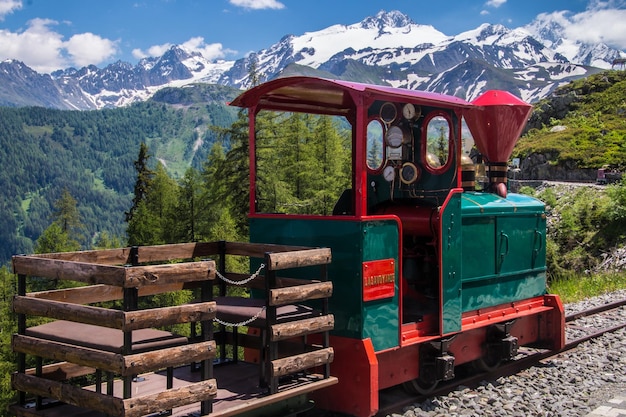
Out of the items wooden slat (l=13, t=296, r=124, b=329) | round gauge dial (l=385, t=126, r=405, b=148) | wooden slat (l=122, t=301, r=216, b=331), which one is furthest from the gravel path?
wooden slat (l=13, t=296, r=124, b=329)

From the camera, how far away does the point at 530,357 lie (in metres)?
9.18

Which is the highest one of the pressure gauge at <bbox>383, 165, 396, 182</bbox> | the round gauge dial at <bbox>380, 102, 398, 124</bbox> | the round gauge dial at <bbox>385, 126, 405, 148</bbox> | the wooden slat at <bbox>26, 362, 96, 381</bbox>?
the round gauge dial at <bbox>380, 102, 398, 124</bbox>

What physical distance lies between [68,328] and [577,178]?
1827 inches

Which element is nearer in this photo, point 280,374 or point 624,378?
point 280,374

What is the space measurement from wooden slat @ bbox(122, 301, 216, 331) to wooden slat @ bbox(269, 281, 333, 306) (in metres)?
0.66

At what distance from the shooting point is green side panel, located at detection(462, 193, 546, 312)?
820 cm

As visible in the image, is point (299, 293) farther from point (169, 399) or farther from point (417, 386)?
point (417, 386)

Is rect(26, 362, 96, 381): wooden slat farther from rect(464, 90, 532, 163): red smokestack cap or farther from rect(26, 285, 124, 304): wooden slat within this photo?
rect(464, 90, 532, 163): red smokestack cap

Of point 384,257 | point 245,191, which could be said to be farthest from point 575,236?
point 384,257

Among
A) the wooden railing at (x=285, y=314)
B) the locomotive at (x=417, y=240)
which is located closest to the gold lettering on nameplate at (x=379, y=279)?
the locomotive at (x=417, y=240)

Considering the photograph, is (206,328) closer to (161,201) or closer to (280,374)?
(280,374)

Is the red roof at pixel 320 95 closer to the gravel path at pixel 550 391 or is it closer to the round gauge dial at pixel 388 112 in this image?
the round gauge dial at pixel 388 112

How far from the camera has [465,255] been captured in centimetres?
812

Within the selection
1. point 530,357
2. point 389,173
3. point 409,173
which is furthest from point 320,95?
point 530,357
